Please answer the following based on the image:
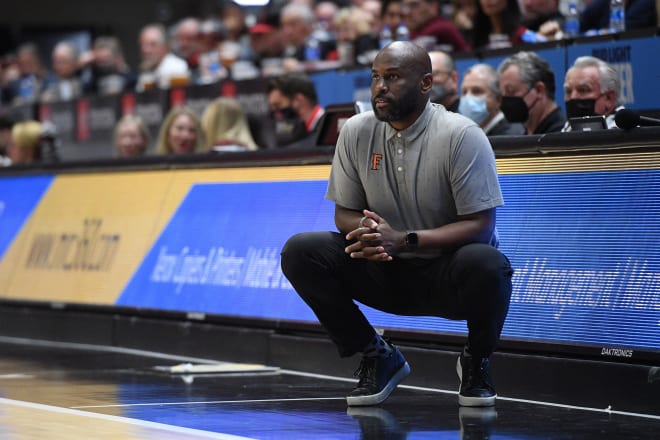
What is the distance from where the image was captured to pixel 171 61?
1452 cm

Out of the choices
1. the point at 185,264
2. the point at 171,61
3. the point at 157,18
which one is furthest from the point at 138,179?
the point at 157,18

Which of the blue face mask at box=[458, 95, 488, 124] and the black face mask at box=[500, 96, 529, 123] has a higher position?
the black face mask at box=[500, 96, 529, 123]

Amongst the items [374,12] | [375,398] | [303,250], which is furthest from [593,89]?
[374,12]

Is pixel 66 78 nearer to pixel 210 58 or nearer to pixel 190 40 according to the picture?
pixel 190 40

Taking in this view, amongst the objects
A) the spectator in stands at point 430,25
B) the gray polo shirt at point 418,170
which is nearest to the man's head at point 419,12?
the spectator in stands at point 430,25

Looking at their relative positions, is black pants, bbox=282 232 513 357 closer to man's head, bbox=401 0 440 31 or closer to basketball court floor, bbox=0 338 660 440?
basketball court floor, bbox=0 338 660 440

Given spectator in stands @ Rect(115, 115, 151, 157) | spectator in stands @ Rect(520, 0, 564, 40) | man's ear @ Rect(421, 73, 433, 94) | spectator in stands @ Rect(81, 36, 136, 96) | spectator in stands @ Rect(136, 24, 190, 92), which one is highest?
man's ear @ Rect(421, 73, 433, 94)

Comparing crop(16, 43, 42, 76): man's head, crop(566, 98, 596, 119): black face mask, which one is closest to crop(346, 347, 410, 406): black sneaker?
crop(566, 98, 596, 119): black face mask

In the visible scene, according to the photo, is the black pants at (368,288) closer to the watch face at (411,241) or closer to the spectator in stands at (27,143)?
the watch face at (411,241)

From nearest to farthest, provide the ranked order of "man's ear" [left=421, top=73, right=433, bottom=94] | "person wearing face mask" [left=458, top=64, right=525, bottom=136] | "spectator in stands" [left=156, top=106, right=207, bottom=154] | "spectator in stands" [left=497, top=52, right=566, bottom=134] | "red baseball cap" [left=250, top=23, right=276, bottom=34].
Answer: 1. "man's ear" [left=421, top=73, right=433, bottom=94]
2. "spectator in stands" [left=497, top=52, right=566, bottom=134]
3. "person wearing face mask" [left=458, top=64, right=525, bottom=136]
4. "spectator in stands" [left=156, top=106, right=207, bottom=154]
5. "red baseball cap" [left=250, top=23, right=276, bottom=34]

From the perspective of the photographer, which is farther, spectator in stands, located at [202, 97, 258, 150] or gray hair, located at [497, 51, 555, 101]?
spectator in stands, located at [202, 97, 258, 150]

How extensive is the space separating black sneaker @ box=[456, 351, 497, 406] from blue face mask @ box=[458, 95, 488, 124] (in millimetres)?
3053

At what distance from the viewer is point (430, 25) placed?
10609mm

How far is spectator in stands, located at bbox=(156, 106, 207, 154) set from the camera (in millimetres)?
10164
